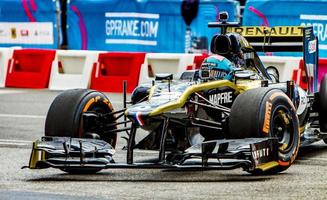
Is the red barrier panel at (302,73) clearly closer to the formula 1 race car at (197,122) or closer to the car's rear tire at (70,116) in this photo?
the formula 1 race car at (197,122)

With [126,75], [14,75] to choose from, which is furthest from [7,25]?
[126,75]

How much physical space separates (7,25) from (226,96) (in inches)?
566

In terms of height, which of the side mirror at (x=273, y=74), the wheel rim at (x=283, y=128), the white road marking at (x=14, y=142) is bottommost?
the white road marking at (x=14, y=142)

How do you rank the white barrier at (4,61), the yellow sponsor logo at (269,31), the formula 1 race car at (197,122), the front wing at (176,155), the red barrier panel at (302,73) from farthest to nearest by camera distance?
1. the white barrier at (4,61)
2. the red barrier panel at (302,73)
3. the yellow sponsor logo at (269,31)
4. the formula 1 race car at (197,122)
5. the front wing at (176,155)

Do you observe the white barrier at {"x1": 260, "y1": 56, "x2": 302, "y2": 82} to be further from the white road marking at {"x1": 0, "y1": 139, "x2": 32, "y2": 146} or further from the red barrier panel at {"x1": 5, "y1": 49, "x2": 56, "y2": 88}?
the white road marking at {"x1": 0, "y1": 139, "x2": 32, "y2": 146}

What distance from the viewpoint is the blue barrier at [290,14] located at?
786 inches

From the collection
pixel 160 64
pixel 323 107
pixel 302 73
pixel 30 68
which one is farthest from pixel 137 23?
pixel 323 107

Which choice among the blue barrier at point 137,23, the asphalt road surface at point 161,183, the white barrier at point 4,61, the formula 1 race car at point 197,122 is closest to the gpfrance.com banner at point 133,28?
the blue barrier at point 137,23

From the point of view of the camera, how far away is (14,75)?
20.8m

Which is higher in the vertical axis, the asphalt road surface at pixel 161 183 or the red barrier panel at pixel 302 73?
the red barrier panel at pixel 302 73

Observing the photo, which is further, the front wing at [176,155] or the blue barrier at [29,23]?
the blue barrier at [29,23]

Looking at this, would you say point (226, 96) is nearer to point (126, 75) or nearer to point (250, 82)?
point (250, 82)

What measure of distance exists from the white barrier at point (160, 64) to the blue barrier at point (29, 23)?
4.92 m

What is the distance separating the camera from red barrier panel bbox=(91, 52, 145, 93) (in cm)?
1952
